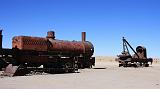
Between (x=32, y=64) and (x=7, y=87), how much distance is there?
12.2 metres

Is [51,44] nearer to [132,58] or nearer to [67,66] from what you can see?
[67,66]

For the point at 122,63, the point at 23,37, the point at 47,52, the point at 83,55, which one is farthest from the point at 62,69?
the point at 122,63

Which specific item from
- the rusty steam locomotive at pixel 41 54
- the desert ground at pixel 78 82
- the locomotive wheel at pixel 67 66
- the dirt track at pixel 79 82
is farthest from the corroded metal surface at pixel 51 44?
the dirt track at pixel 79 82

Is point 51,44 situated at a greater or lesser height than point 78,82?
greater

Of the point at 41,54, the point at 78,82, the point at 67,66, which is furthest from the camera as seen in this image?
the point at 67,66

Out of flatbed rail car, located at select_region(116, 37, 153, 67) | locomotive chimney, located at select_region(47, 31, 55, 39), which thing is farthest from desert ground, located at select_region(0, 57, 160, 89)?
flatbed rail car, located at select_region(116, 37, 153, 67)

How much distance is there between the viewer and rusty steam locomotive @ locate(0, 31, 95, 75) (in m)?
25.3

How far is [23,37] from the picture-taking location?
26.9m

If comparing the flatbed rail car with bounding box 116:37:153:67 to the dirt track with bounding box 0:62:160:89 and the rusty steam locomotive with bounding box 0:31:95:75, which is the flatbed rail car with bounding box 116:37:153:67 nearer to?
the rusty steam locomotive with bounding box 0:31:95:75

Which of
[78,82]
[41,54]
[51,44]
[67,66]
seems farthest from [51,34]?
[78,82]

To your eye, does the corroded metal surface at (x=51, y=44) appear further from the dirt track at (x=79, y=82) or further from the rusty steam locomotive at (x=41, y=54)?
the dirt track at (x=79, y=82)

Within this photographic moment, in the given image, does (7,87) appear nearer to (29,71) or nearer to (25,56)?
(29,71)

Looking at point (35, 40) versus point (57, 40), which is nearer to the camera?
point (35, 40)

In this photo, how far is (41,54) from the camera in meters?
27.9
